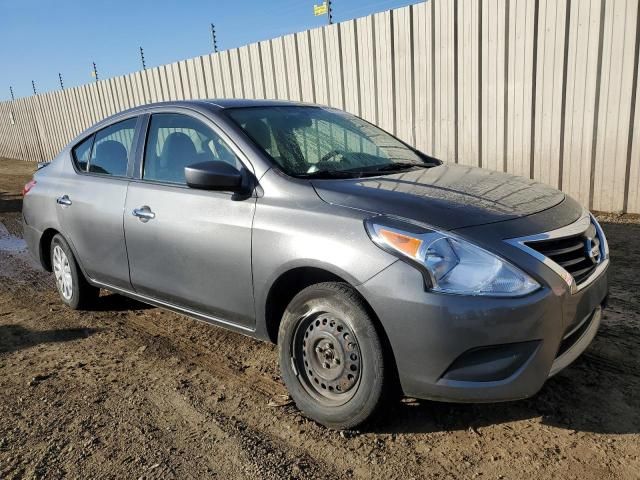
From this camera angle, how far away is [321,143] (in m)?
3.63

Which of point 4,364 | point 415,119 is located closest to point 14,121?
point 415,119

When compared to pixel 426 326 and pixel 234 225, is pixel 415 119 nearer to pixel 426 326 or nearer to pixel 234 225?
pixel 234 225

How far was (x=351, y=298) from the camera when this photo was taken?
2586mm

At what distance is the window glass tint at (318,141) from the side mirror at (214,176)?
0.97 ft

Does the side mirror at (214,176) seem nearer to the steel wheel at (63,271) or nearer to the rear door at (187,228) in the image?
the rear door at (187,228)

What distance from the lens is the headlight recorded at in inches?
91.0

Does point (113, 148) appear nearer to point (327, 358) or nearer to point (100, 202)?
point (100, 202)

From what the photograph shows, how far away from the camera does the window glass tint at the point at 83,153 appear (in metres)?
4.65

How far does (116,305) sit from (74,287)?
0.43m

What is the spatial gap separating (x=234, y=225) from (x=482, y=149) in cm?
516

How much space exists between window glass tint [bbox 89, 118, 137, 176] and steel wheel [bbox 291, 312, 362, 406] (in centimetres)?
212

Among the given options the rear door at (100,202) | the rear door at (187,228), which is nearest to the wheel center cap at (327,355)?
the rear door at (187,228)

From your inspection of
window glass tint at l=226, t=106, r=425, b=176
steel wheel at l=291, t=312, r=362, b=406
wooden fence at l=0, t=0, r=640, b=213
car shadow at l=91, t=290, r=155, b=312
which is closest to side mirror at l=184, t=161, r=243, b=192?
window glass tint at l=226, t=106, r=425, b=176

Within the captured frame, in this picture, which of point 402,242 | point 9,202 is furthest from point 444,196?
point 9,202
